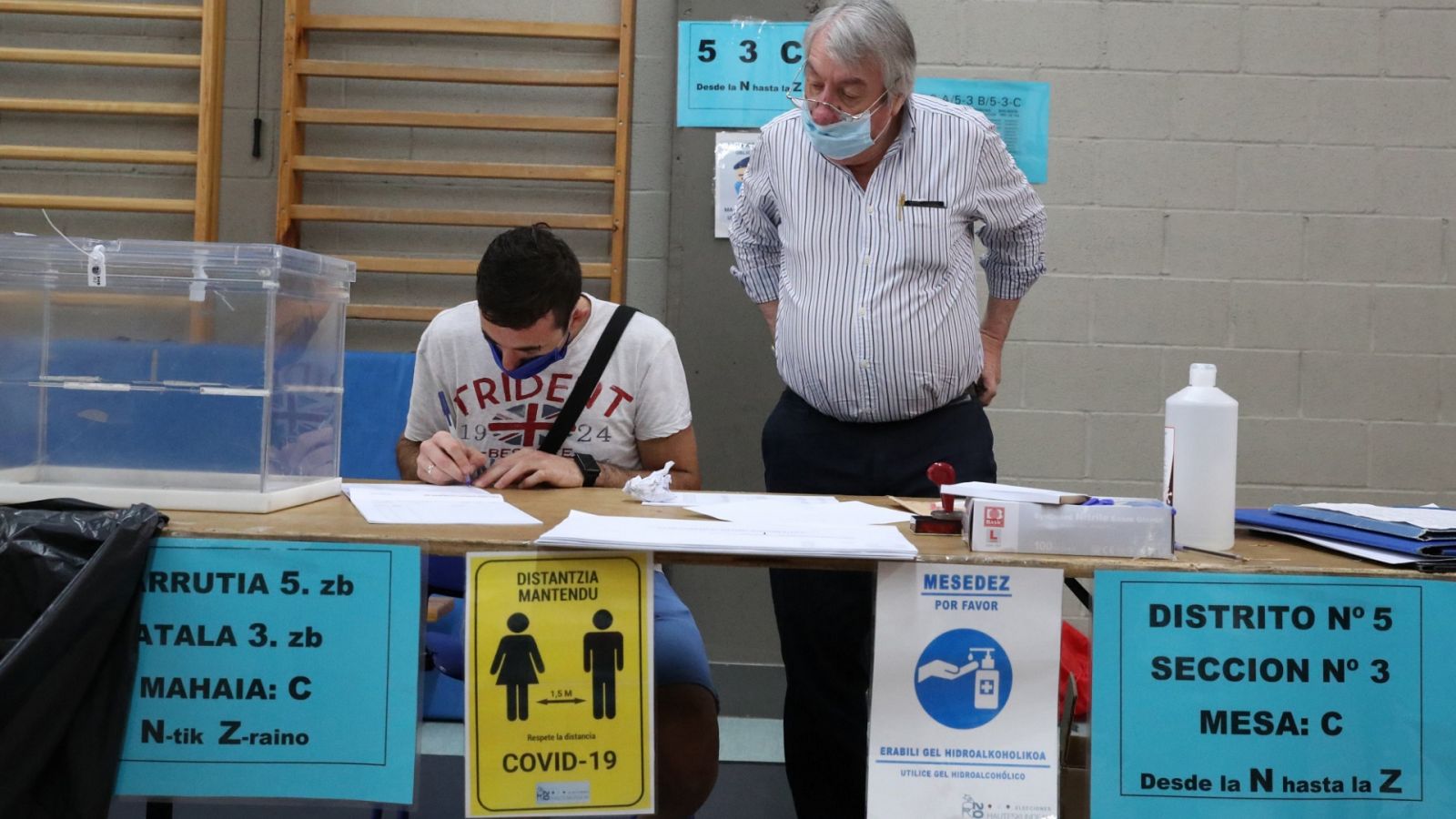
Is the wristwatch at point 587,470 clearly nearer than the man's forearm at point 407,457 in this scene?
Answer: Yes

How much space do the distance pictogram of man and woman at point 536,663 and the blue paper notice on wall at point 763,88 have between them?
1.98 meters

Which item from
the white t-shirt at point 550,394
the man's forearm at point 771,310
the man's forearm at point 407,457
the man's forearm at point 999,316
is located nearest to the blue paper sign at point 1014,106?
the man's forearm at point 999,316

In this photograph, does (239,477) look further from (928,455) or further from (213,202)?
(213,202)

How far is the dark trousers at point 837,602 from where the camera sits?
1.87 metres

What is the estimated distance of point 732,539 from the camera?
1.15 meters

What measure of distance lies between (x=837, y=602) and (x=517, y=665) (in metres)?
0.81

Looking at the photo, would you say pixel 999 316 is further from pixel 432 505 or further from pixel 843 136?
pixel 432 505

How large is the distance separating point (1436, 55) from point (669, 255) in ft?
6.57

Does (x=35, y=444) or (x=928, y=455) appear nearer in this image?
(x=35, y=444)

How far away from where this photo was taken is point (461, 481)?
1.64 m

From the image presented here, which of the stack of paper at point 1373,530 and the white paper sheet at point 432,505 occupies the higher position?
the stack of paper at point 1373,530

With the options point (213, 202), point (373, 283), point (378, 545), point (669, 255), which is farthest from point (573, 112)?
point (378, 545)

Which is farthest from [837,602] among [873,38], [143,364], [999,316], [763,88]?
[763,88]

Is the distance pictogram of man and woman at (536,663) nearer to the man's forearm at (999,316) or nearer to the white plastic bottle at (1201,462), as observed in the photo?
the white plastic bottle at (1201,462)
